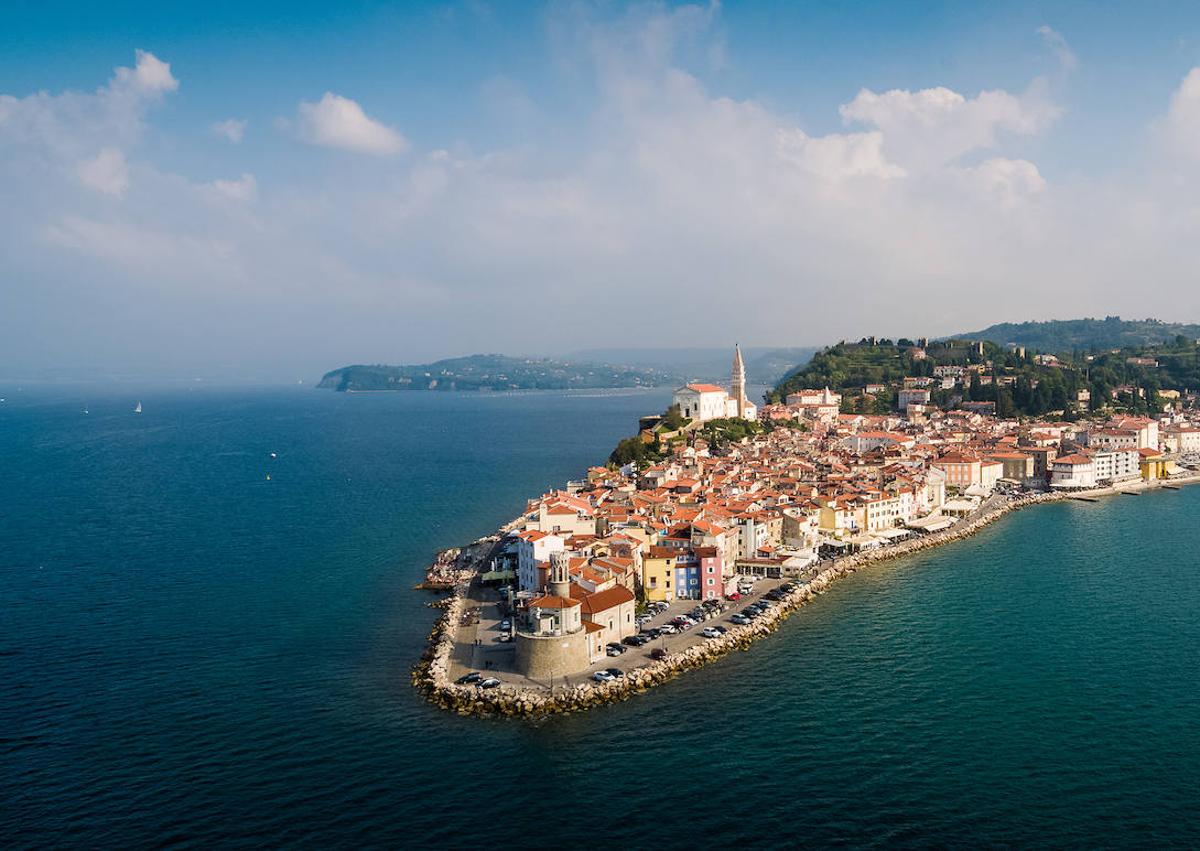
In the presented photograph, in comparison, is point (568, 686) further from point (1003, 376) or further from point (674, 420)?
point (1003, 376)

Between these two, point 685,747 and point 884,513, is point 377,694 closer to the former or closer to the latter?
point 685,747

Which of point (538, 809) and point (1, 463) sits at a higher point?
point (1, 463)

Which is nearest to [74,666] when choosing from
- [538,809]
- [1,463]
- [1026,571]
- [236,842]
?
[236,842]

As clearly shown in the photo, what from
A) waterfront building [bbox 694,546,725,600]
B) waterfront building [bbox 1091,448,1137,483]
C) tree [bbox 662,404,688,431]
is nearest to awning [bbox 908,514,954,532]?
waterfront building [bbox 694,546,725,600]

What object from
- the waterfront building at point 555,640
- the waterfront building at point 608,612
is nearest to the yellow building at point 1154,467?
the waterfront building at point 608,612

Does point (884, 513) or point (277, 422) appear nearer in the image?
point (884, 513)

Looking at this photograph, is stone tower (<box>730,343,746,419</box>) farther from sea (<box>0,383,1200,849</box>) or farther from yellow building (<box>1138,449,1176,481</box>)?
sea (<box>0,383,1200,849</box>)
